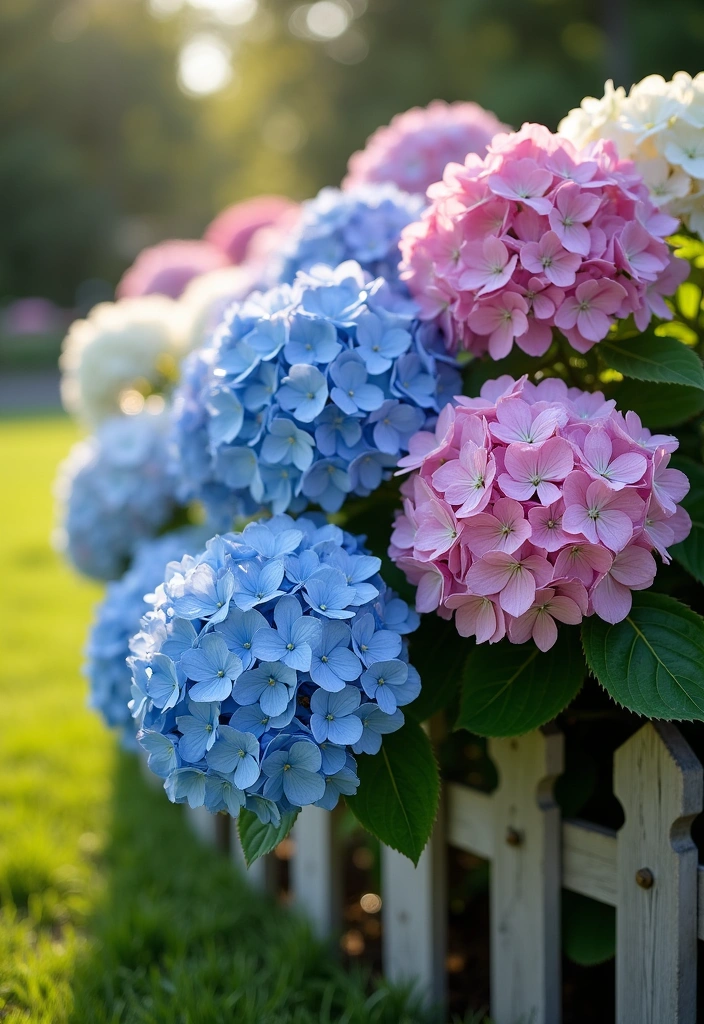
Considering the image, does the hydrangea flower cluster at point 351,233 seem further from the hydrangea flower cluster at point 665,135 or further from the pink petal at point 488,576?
the pink petal at point 488,576

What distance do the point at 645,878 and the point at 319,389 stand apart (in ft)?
2.57

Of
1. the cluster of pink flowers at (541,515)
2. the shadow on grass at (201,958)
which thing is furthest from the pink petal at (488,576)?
the shadow on grass at (201,958)

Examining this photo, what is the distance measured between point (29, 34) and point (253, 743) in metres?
29.9

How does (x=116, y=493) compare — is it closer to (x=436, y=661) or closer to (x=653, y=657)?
(x=436, y=661)

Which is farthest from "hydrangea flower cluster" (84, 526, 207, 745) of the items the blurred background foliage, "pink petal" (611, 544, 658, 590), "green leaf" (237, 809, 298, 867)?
the blurred background foliage

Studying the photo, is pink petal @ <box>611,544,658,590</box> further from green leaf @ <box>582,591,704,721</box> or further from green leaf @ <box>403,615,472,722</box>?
green leaf @ <box>403,615,472,722</box>

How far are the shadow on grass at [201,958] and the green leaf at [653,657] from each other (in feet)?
2.45

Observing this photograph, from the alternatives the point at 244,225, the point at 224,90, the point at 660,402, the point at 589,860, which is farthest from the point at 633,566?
the point at 224,90

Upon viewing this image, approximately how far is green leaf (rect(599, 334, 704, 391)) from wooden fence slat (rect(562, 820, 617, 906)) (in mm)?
649

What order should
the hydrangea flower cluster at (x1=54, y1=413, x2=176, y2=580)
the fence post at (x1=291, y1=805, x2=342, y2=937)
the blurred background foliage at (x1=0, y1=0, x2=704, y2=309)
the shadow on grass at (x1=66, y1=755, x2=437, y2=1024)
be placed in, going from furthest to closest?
the blurred background foliage at (x1=0, y1=0, x2=704, y2=309), the hydrangea flower cluster at (x1=54, y1=413, x2=176, y2=580), the fence post at (x1=291, y1=805, x2=342, y2=937), the shadow on grass at (x1=66, y1=755, x2=437, y2=1024)

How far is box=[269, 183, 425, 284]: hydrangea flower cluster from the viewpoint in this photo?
5.49 ft

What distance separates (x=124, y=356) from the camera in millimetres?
2643

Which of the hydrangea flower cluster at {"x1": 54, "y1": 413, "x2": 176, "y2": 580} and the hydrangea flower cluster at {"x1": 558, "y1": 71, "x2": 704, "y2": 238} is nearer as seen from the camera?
the hydrangea flower cluster at {"x1": 558, "y1": 71, "x2": 704, "y2": 238}

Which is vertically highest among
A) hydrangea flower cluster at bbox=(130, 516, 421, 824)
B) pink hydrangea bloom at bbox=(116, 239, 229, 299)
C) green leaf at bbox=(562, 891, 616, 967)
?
pink hydrangea bloom at bbox=(116, 239, 229, 299)
